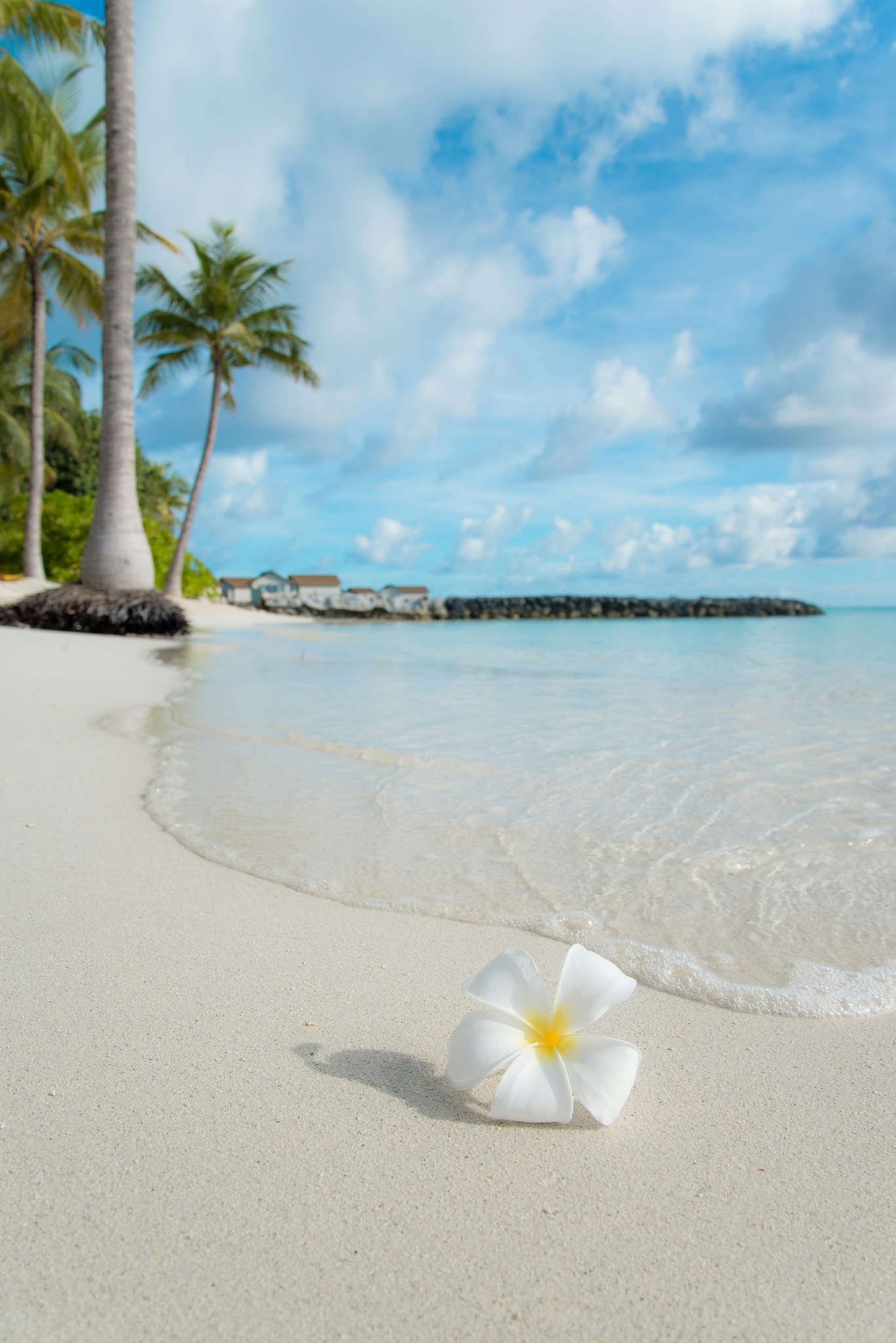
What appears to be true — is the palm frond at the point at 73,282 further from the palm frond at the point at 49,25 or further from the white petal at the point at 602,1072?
the white petal at the point at 602,1072

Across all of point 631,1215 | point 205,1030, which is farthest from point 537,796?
point 631,1215

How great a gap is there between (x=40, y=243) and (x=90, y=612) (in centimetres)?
1165

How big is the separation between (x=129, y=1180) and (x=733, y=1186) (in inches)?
34.2

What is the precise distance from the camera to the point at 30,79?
49.9 feet

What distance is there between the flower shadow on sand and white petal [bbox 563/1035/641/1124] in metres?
0.08

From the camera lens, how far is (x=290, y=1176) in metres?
1.14

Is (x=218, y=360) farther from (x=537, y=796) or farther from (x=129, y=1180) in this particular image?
(x=129, y=1180)

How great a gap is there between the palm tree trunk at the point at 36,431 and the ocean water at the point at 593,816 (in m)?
13.6

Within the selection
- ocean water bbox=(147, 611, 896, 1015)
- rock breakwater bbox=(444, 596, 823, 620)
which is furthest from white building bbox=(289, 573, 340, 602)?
ocean water bbox=(147, 611, 896, 1015)

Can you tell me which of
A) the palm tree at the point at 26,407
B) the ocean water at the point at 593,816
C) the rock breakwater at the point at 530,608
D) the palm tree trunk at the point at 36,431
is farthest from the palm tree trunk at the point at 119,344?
the rock breakwater at the point at 530,608

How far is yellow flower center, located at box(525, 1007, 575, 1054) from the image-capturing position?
4.44ft

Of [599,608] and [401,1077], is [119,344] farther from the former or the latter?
[599,608]

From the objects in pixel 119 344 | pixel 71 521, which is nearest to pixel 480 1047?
pixel 119 344

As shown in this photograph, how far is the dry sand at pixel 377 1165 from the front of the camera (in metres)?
0.94
